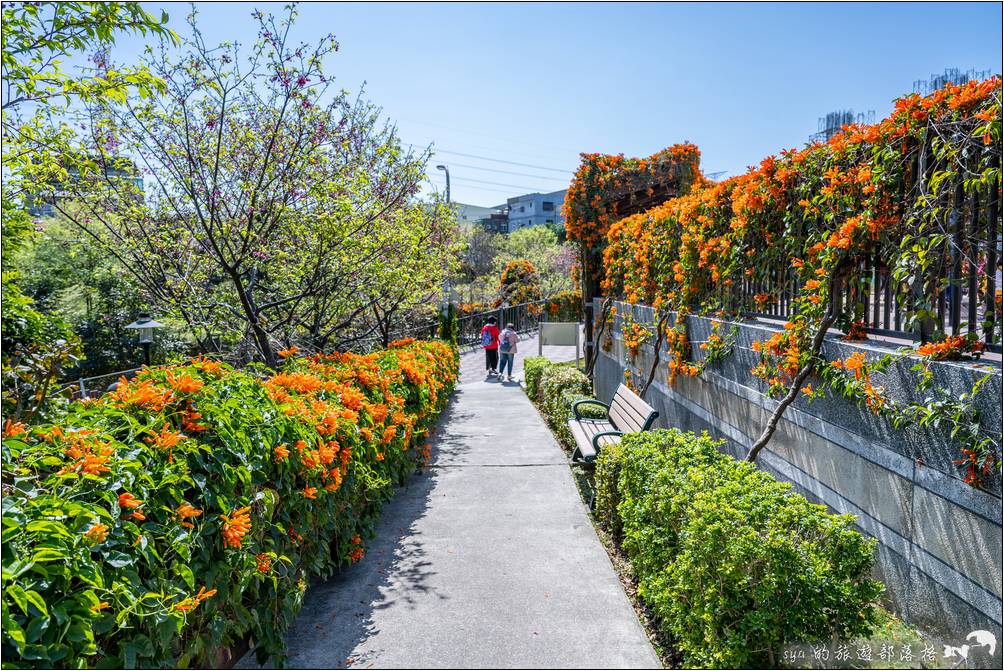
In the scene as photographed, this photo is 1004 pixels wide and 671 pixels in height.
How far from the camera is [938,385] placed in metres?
2.78

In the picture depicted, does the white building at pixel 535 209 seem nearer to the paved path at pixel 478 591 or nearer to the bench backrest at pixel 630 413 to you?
the bench backrest at pixel 630 413

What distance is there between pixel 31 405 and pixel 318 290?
9.74 ft

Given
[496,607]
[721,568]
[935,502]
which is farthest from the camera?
[496,607]

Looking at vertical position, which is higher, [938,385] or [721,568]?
[938,385]

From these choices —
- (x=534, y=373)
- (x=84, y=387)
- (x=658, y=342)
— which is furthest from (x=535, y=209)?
(x=658, y=342)

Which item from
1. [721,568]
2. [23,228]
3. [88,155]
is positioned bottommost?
[721,568]

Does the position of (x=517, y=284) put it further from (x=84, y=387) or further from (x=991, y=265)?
(x=991, y=265)

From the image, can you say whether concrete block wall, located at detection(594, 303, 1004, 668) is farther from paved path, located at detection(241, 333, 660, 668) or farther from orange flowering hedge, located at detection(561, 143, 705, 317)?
orange flowering hedge, located at detection(561, 143, 705, 317)

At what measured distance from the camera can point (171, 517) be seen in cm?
220

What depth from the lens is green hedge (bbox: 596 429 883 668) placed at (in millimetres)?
2498

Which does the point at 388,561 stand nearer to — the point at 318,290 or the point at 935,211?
the point at 318,290

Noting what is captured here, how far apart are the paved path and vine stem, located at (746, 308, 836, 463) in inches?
54.6

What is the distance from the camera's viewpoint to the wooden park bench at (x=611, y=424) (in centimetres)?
580

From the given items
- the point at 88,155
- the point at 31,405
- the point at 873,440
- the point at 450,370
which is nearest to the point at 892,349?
the point at 873,440
